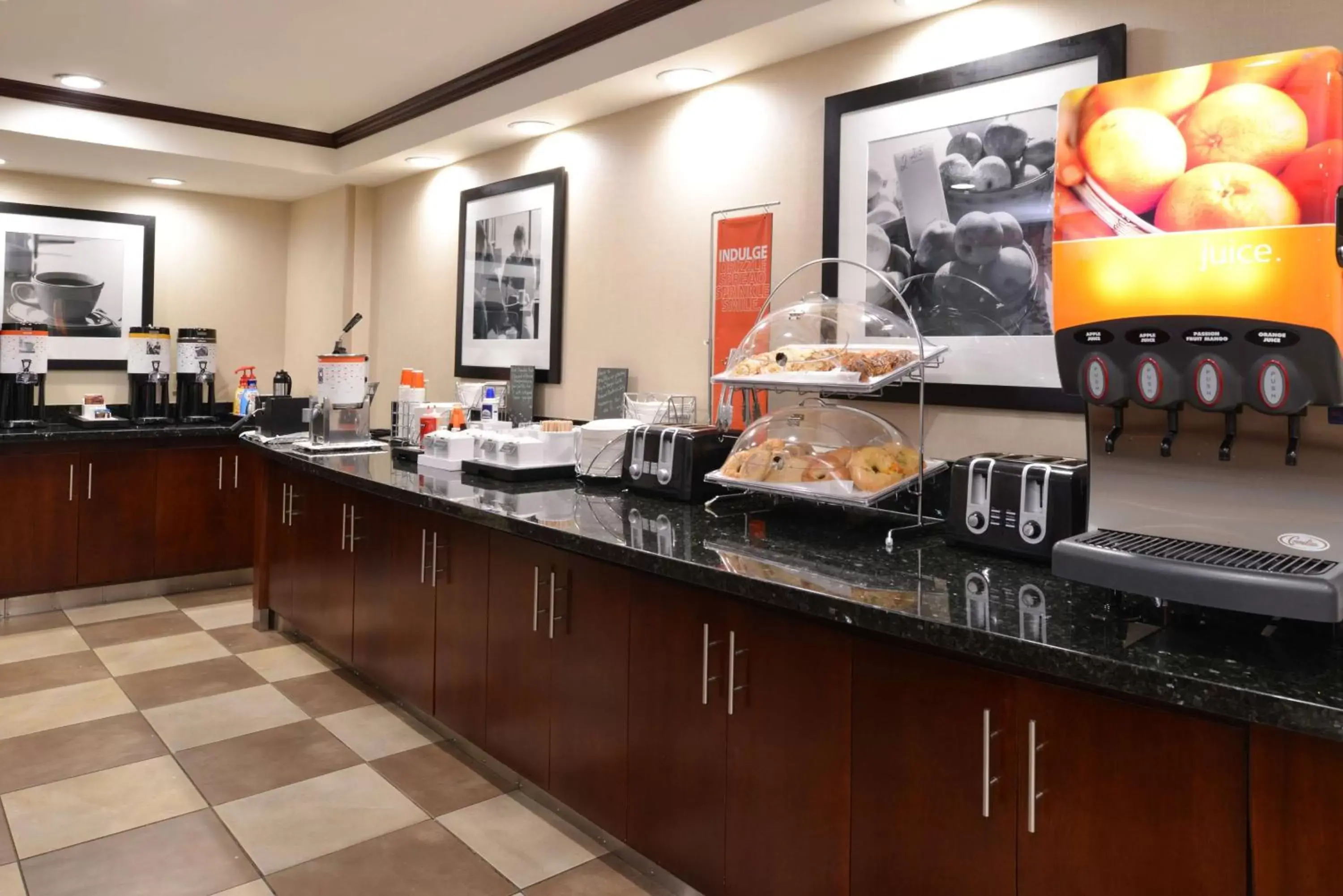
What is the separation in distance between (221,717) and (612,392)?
1885 millimetres

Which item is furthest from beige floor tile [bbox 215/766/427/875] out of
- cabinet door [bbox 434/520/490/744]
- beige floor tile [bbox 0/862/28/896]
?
beige floor tile [bbox 0/862/28/896]

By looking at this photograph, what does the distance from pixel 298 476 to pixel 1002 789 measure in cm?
339

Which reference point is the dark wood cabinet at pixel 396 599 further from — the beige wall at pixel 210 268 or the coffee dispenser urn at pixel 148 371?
the beige wall at pixel 210 268

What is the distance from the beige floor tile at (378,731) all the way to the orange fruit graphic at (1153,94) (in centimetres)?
275

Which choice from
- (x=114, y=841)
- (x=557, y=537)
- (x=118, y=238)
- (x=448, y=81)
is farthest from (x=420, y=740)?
(x=118, y=238)

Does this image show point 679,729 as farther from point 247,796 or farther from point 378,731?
point 378,731

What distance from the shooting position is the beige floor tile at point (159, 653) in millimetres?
3998

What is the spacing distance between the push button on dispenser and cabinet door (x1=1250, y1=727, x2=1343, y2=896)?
1.55 ft

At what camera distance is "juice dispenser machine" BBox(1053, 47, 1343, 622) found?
4.32 feet

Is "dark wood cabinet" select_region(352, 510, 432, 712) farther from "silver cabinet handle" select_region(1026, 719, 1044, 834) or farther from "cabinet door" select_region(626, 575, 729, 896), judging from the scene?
"silver cabinet handle" select_region(1026, 719, 1044, 834)

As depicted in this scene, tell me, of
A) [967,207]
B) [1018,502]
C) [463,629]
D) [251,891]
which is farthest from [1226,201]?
[251,891]

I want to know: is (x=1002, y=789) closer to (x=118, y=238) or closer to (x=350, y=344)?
(x=350, y=344)

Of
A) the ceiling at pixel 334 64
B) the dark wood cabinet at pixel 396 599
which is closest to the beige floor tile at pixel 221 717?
the dark wood cabinet at pixel 396 599

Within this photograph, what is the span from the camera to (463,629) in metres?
2.94
